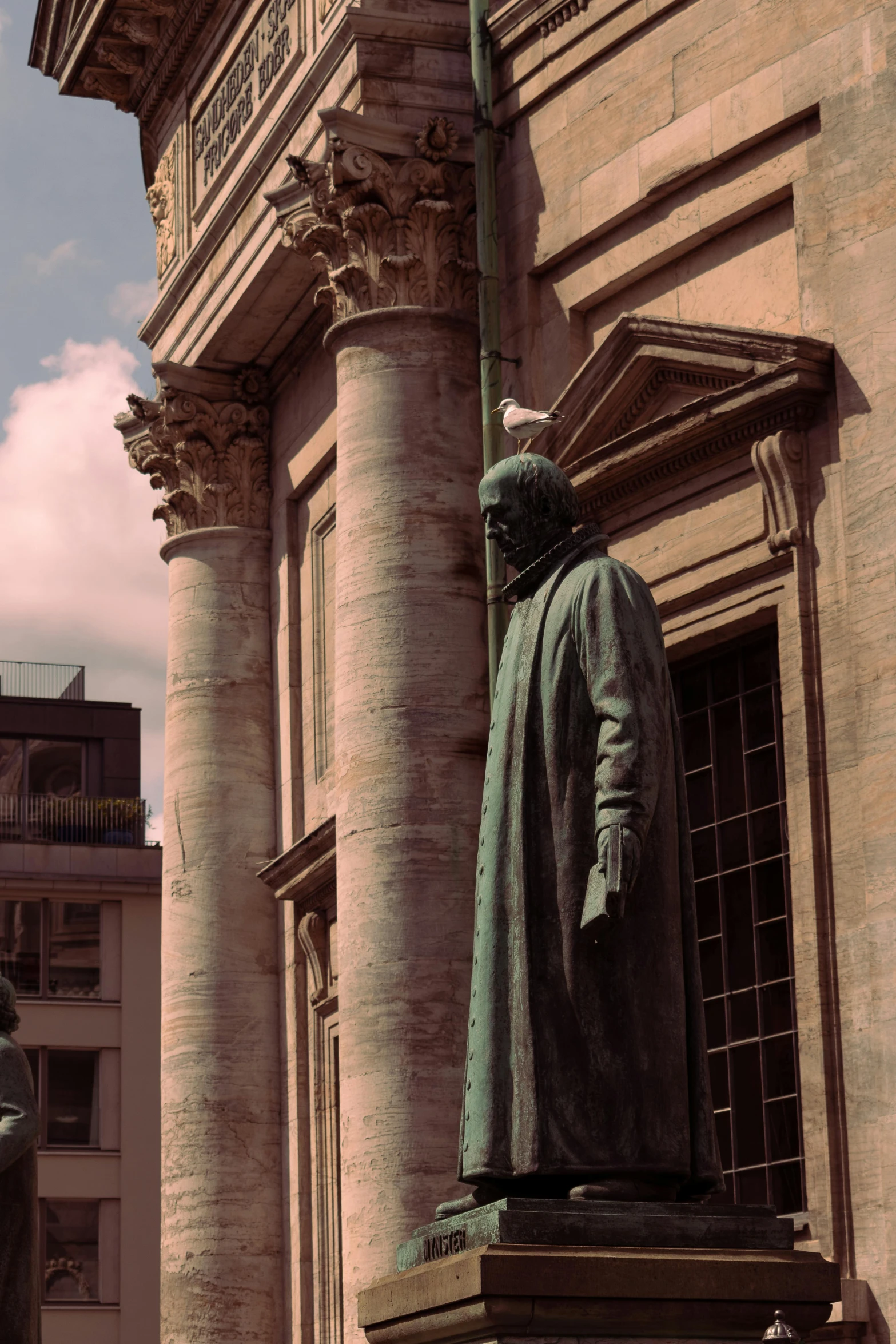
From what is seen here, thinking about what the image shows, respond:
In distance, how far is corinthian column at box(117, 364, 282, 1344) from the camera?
77.2ft

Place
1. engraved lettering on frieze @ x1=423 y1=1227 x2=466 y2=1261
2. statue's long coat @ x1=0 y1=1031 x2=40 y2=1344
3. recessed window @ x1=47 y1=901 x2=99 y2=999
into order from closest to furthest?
engraved lettering on frieze @ x1=423 y1=1227 x2=466 y2=1261 < statue's long coat @ x1=0 y1=1031 x2=40 y2=1344 < recessed window @ x1=47 y1=901 x2=99 y2=999

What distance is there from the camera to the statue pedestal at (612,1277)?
729cm

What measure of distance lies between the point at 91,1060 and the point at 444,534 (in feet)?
113

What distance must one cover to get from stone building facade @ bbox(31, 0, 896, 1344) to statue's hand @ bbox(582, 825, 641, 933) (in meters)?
7.50

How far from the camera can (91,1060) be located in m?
52.7

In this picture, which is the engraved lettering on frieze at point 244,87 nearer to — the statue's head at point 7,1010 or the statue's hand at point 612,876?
the statue's head at point 7,1010

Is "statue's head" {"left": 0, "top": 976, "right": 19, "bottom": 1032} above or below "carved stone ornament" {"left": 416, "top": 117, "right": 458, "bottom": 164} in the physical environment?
below

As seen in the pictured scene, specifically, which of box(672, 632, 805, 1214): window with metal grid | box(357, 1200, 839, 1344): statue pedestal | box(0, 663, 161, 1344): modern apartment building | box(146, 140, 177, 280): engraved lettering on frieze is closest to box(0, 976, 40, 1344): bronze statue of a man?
box(357, 1200, 839, 1344): statue pedestal

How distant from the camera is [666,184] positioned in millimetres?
18672

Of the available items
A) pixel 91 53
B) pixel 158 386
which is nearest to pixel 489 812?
pixel 158 386

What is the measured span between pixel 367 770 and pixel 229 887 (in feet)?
17.1

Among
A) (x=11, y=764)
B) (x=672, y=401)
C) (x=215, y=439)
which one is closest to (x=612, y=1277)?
(x=672, y=401)

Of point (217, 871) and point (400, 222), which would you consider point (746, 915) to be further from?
point (217, 871)

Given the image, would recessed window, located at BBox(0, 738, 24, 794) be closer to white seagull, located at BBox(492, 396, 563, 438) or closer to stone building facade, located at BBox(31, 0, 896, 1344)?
stone building facade, located at BBox(31, 0, 896, 1344)
